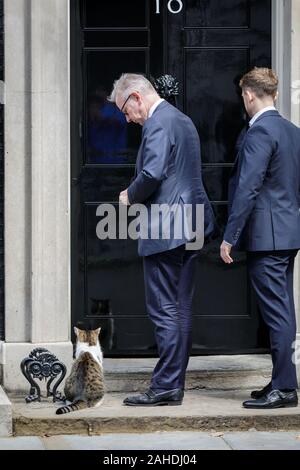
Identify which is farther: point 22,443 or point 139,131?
point 139,131

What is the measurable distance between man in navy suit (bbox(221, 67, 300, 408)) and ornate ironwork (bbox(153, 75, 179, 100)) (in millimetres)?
790

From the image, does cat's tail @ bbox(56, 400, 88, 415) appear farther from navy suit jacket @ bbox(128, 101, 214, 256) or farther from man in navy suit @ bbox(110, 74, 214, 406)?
navy suit jacket @ bbox(128, 101, 214, 256)

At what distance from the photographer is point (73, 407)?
27.1 feet

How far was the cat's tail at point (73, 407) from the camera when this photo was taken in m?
8.20

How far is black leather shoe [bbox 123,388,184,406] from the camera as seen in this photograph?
27.7 feet

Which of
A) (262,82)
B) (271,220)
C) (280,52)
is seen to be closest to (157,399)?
(271,220)

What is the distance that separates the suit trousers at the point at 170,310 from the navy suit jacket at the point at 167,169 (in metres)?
0.13

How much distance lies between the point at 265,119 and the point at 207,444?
1994mm

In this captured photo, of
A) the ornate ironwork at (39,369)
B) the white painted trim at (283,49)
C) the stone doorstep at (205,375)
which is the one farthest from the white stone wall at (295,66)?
the ornate ironwork at (39,369)

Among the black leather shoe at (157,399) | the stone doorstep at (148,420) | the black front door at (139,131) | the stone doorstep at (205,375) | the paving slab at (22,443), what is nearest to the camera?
the paving slab at (22,443)

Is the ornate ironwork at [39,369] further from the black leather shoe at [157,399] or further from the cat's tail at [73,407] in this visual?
the black leather shoe at [157,399]

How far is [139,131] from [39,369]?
185 cm

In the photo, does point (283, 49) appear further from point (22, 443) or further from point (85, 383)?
point (22, 443)

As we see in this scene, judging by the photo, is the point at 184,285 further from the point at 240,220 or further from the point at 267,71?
the point at 267,71
